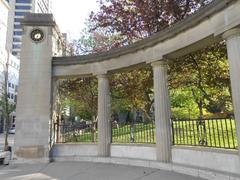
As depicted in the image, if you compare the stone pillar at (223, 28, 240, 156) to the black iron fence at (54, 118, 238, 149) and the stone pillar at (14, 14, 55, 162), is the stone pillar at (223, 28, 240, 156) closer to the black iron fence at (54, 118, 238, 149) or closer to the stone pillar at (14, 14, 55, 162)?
the black iron fence at (54, 118, 238, 149)

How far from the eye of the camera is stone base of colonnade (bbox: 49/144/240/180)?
6.05 m

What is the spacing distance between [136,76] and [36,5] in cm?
9577

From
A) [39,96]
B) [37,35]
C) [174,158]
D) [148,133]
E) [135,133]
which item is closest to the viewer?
[174,158]

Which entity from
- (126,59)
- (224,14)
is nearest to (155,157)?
(126,59)

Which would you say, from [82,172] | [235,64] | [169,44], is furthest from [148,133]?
[235,64]

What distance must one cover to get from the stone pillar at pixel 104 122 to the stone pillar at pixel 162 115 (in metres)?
2.43

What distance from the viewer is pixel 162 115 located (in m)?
8.09

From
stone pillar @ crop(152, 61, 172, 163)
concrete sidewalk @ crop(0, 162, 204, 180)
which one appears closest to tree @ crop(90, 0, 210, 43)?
stone pillar @ crop(152, 61, 172, 163)

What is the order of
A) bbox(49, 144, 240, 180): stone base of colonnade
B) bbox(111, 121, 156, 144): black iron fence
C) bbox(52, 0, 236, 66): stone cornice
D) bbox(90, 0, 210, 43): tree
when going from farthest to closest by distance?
bbox(90, 0, 210, 43): tree, bbox(111, 121, 156, 144): black iron fence, bbox(52, 0, 236, 66): stone cornice, bbox(49, 144, 240, 180): stone base of colonnade

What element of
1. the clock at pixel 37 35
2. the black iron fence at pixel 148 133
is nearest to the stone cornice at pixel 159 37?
the clock at pixel 37 35

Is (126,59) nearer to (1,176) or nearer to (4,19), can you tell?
(1,176)

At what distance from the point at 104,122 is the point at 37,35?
200 inches

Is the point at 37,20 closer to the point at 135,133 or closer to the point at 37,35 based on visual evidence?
the point at 37,35

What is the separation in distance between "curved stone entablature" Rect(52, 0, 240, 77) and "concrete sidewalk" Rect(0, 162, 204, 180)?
12.3ft
